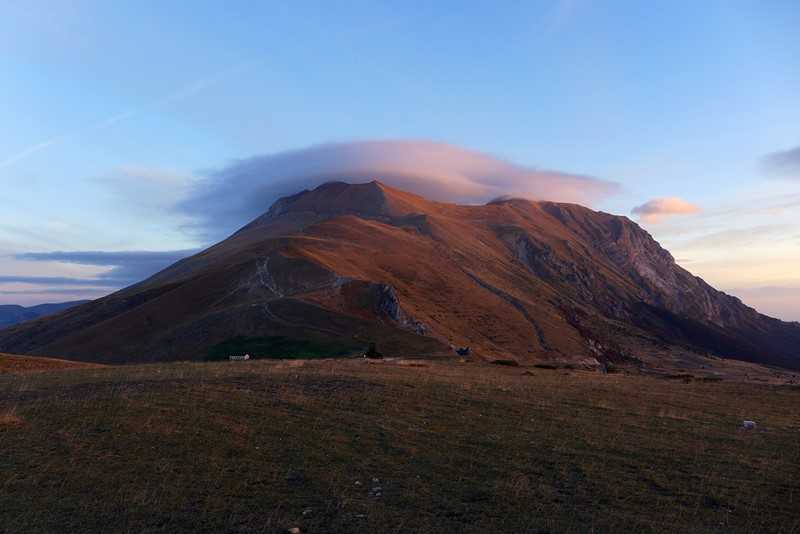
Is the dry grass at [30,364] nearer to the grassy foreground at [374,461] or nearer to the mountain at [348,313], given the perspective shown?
the grassy foreground at [374,461]

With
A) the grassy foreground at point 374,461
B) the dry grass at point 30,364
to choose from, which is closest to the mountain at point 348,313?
the dry grass at point 30,364

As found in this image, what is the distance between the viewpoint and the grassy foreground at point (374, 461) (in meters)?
12.1

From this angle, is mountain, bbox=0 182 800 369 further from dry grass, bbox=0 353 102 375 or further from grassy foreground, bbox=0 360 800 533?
grassy foreground, bbox=0 360 800 533

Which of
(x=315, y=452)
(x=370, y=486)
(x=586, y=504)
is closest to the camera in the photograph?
(x=586, y=504)

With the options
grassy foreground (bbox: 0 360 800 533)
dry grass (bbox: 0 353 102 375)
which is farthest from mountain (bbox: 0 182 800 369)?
grassy foreground (bbox: 0 360 800 533)

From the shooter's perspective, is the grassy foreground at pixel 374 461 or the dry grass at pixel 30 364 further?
the dry grass at pixel 30 364

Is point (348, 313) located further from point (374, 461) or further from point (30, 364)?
point (374, 461)

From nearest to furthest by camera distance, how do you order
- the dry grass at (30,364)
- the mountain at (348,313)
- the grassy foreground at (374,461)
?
the grassy foreground at (374,461)
the dry grass at (30,364)
the mountain at (348,313)

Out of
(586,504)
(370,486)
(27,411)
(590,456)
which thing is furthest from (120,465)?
Answer: (590,456)

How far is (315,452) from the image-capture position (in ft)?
53.5

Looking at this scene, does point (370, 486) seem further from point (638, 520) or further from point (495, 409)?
point (495, 409)

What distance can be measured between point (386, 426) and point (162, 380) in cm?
1195

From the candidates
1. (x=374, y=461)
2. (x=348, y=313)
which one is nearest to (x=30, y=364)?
(x=374, y=461)

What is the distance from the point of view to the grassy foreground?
476 inches
